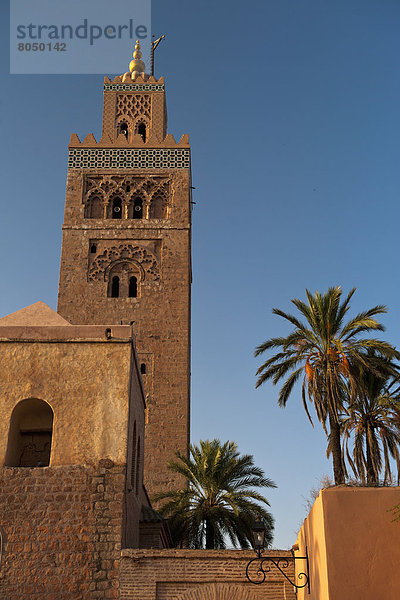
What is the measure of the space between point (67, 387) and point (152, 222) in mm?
15337

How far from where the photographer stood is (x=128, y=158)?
28.0m

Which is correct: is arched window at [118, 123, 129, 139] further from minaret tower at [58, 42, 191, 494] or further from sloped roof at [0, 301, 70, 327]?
sloped roof at [0, 301, 70, 327]

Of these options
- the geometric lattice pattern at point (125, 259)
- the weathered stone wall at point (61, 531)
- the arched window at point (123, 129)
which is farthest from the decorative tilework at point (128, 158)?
the weathered stone wall at point (61, 531)

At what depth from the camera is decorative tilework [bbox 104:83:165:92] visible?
30.2 meters

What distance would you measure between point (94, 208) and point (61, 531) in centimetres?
1763

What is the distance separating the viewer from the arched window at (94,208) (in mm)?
27234

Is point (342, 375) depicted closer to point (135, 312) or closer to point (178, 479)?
point (178, 479)

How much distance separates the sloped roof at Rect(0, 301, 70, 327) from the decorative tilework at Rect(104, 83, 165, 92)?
59.8 ft

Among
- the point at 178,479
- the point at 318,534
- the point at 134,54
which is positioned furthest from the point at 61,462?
the point at 134,54

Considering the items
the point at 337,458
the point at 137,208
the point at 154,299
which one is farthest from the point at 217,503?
the point at 137,208

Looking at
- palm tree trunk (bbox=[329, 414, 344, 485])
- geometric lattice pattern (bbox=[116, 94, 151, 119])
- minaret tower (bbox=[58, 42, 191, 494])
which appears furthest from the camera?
geometric lattice pattern (bbox=[116, 94, 151, 119])

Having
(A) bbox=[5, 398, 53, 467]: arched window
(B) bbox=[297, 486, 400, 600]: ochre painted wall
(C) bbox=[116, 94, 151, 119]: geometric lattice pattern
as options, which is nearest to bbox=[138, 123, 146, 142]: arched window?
(C) bbox=[116, 94, 151, 119]: geometric lattice pattern

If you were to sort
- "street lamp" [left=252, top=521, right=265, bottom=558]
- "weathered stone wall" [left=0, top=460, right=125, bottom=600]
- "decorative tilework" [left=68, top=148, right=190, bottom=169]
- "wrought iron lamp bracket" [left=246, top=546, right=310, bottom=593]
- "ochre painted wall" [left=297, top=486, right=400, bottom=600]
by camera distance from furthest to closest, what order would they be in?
1. "decorative tilework" [left=68, top=148, right=190, bottom=169]
2. "wrought iron lamp bracket" [left=246, top=546, right=310, bottom=593]
3. "weathered stone wall" [left=0, top=460, right=125, bottom=600]
4. "street lamp" [left=252, top=521, right=265, bottom=558]
5. "ochre painted wall" [left=297, top=486, right=400, bottom=600]

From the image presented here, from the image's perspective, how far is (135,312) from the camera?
25312 millimetres
